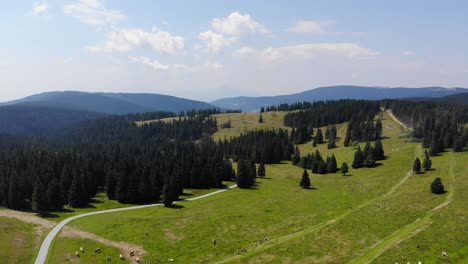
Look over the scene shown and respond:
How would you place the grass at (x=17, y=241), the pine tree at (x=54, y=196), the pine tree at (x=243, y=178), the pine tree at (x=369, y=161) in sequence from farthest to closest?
the pine tree at (x=369, y=161) → the pine tree at (x=243, y=178) → the pine tree at (x=54, y=196) → the grass at (x=17, y=241)

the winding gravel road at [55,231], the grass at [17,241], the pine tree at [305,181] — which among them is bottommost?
the winding gravel road at [55,231]

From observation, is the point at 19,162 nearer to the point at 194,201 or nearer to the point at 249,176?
the point at 194,201

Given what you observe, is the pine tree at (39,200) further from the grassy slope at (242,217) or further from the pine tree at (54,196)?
the grassy slope at (242,217)

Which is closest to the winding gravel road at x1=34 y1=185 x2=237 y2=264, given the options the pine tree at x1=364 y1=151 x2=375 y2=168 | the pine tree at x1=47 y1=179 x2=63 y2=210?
the pine tree at x1=47 y1=179 x2=63 y2=210

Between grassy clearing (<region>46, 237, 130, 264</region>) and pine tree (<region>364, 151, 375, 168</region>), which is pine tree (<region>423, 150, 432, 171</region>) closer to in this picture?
pine tree (<region>364, 151, 375, 168</region>)

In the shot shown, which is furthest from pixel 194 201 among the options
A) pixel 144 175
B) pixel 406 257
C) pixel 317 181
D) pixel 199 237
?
pixel 406 257

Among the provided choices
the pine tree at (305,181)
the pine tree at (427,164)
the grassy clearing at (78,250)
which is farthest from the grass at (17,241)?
the pine tree at (427,164)

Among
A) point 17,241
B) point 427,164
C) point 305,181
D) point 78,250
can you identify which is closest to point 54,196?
point 17,241
